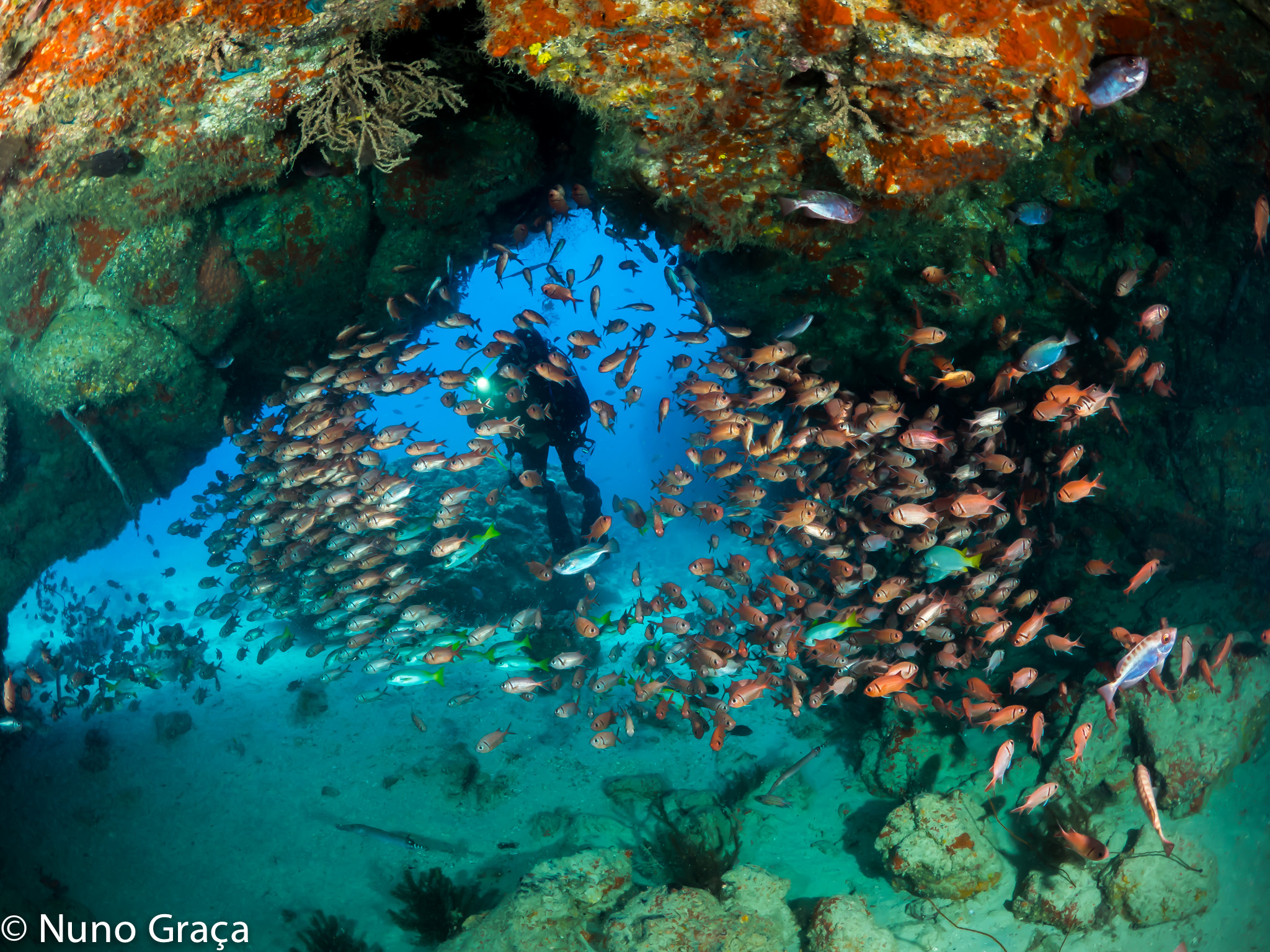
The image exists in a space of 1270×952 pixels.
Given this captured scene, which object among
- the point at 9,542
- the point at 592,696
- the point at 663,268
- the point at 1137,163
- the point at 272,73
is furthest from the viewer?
the point at 592,696

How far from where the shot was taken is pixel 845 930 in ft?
17.2

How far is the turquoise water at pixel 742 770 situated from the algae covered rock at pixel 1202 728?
1.2 inches

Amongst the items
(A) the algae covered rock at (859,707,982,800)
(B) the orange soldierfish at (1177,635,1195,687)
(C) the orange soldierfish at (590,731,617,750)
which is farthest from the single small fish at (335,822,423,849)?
(B) the orange soldierfish at (1177,635,1195,687)

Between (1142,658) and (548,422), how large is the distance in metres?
8.89

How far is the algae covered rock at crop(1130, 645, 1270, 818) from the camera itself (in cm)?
618

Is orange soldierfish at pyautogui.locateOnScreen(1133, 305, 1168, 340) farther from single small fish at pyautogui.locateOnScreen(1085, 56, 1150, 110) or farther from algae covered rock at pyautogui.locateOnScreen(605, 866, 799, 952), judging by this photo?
algae covered rock at pyautogui.locateOnScreen(605, 866, 799, 952)

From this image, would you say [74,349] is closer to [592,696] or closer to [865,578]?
[592,696]

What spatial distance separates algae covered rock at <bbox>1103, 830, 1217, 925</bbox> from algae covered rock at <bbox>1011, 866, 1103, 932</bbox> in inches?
7.0

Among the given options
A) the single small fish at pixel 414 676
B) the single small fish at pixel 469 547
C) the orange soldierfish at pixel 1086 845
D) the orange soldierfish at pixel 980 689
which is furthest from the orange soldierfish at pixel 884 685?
the single small fish at pixel 414 676

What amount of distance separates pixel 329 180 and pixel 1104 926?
1318 centimetres

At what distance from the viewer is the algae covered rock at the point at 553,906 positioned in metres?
5.17

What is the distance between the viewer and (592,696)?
10.4 metres

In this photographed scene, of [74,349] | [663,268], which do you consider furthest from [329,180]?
[663,268]

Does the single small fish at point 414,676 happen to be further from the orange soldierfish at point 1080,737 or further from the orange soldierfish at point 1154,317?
the orange soldierfish at point 1154,317
